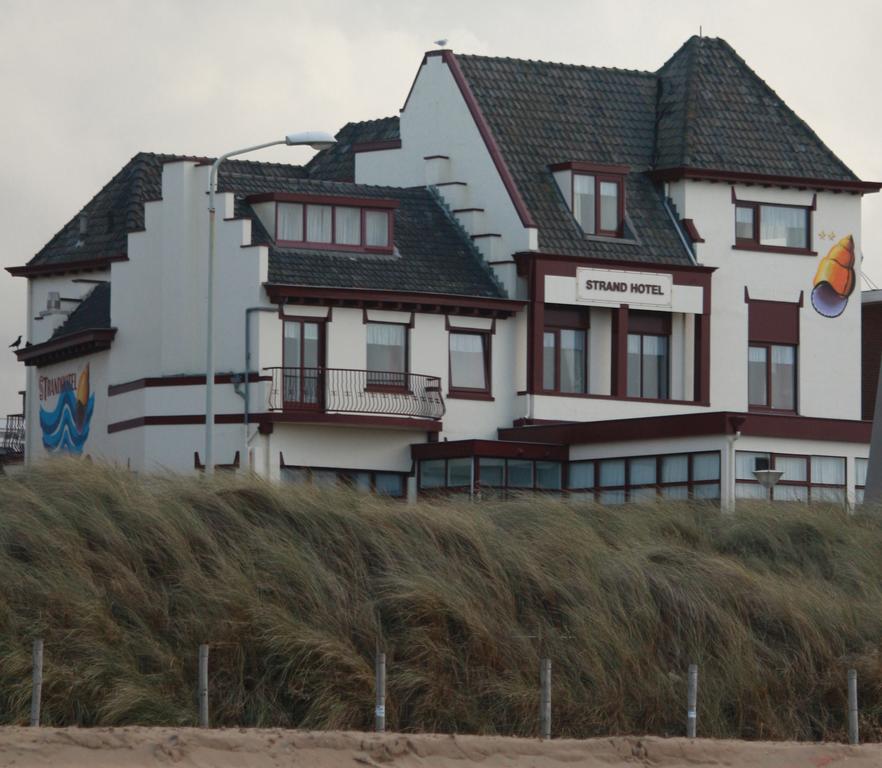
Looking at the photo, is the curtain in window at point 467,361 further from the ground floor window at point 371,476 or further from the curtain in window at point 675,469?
the curtain in window at point 675,469

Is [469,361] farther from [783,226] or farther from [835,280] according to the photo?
[835,280]

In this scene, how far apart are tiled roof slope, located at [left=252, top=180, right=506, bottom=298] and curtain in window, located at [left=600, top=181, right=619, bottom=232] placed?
334 cm

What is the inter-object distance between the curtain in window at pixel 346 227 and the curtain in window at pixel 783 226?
10614mm

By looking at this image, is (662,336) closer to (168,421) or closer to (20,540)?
(168,421)

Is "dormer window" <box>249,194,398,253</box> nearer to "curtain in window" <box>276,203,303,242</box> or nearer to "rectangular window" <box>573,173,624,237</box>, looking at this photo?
"curtain in window" <box>276,203,303,242</box>

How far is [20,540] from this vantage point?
79.7ft

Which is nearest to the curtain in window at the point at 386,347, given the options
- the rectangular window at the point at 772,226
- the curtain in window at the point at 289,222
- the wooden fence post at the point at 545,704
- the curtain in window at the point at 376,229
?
the curtain in window at the point at 376,229

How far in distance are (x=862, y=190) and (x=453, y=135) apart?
1064cm

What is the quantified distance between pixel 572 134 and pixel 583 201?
2.44 meters

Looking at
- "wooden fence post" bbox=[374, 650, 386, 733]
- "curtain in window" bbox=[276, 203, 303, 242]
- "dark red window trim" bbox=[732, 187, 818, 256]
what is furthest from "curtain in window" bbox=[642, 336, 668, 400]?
"wooden fence post" bbox=[374, 650, 386, 733]

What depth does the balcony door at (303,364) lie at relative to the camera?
158 feet

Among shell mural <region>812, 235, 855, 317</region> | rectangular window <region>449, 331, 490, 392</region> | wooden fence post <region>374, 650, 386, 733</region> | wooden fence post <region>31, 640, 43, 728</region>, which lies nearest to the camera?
wooden fence post <region>31, 640, 43, 728</region>

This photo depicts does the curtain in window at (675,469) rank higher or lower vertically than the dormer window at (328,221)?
lower

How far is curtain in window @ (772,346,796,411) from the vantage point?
5453cm
